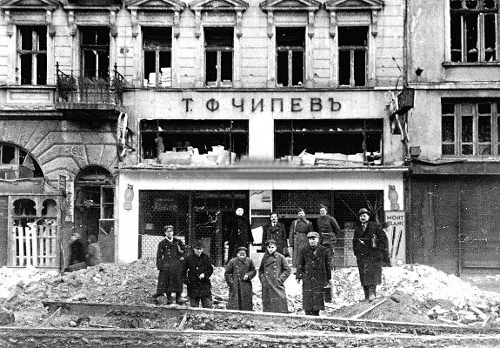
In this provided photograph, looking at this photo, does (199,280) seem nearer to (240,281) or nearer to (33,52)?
(240,281)

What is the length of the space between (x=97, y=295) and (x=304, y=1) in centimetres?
1121

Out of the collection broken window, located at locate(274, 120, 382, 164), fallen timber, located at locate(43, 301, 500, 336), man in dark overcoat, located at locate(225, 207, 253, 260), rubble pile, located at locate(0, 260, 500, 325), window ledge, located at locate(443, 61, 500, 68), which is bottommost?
rubble pile, located at locate(0, 260, 500, 325)

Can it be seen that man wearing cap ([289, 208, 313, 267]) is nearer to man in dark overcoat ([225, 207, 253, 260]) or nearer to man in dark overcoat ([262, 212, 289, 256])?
man in dark overcoat ([262, 212, 289, 256])

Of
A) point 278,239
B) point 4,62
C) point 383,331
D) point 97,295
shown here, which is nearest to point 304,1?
point 278,239

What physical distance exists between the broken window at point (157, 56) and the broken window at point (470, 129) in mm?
8796

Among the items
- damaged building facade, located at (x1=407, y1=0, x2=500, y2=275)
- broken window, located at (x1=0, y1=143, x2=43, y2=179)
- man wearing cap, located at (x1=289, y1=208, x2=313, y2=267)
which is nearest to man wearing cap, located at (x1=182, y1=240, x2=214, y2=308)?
man wearing cap, located at (x1=289, y1=208, x2=313, y2=267)

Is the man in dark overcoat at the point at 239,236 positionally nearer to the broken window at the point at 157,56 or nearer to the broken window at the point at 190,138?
the broken window at the point at 190,138

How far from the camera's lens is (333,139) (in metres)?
20.0

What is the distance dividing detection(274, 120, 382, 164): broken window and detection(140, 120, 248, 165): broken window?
126 cm

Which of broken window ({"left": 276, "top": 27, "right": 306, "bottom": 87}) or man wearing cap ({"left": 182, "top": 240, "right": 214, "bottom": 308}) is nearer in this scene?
man wearing cap ({"left": 182, "top": 240, "right": 214, "bottom": 308})

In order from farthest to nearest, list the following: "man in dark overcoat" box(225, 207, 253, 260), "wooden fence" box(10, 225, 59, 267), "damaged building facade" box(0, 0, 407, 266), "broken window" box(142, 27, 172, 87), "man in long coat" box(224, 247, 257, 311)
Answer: "broken window" box(142, 27, 172, 87), "damaged building facade" box(0, 0, 407, 266), "wooden fence" box(10, 225, 59, 267), "man in dark overcoat" box(225, 207, 253, 260), "man in long coat" box(224, 247, 257, 311)

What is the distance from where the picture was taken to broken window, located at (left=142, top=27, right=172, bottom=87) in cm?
2022

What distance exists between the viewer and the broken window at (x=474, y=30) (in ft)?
65.1

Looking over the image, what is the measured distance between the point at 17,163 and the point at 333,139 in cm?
991
